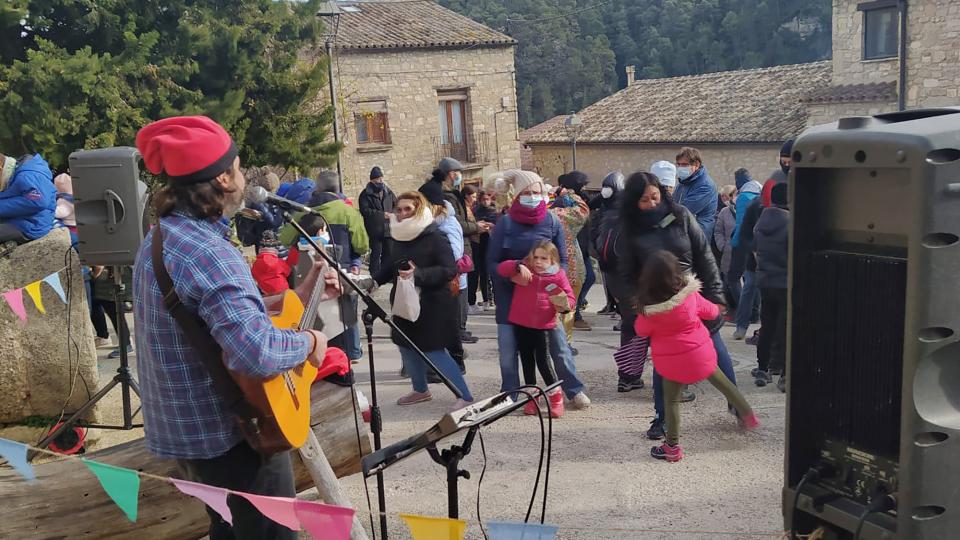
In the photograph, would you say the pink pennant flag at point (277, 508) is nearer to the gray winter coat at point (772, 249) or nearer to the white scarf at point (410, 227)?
the white scarf at point (410, 227)

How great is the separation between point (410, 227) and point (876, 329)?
13.7 feet

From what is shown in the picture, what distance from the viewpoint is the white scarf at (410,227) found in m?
6.23

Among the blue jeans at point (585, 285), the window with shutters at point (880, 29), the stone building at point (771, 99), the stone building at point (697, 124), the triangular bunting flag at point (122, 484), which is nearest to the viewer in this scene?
the triangular bunting flag at point (122, 484)

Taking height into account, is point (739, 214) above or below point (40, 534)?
above

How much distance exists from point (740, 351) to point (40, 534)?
5864 mm

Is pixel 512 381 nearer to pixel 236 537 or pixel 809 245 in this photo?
pixel 236 537

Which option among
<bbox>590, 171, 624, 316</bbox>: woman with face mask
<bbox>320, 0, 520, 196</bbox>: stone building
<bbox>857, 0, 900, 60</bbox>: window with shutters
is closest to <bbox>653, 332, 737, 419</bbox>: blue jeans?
<bbox>590, 171, 624, 316</bbox>: woman with face mask

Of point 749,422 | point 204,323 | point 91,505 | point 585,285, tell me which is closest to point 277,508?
point 204,323

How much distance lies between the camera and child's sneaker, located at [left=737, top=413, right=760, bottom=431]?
5.79 meters

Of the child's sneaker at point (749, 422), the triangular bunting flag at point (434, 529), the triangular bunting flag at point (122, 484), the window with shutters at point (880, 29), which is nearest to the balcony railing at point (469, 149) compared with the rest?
the window with shutters at point (880, 29)

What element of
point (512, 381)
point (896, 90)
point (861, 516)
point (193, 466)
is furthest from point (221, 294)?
point (896, 90)

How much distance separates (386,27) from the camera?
27.5m

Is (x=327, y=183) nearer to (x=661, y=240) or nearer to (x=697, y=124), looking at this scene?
(x=661, y=240)

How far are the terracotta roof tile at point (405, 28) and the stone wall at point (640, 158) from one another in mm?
5502
